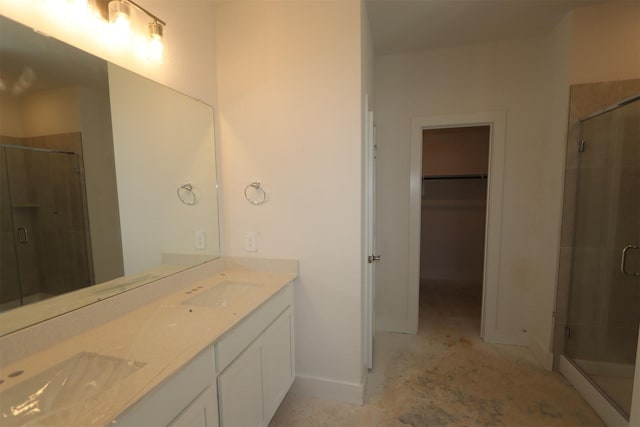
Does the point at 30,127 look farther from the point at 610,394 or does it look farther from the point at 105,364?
the point at 610,394

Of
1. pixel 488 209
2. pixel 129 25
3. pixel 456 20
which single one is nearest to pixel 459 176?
pixel 488 209

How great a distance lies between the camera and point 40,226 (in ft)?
3.47

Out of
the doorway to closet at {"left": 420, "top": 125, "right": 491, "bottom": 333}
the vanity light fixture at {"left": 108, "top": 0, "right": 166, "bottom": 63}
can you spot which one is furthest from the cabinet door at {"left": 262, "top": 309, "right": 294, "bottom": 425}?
the doorway to closet at {"left": 420, "top": 125, "right": 491, "bottom": 333}

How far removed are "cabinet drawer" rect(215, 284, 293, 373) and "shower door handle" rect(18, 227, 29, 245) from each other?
2.61 feet

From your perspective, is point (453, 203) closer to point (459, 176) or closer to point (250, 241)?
point (459, 176)

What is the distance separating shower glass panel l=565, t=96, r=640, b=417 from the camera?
1.90 m

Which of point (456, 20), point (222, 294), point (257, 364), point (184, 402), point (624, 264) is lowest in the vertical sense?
point (257, 364)

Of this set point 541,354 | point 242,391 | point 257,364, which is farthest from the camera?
point 541,354

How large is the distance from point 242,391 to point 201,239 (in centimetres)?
99

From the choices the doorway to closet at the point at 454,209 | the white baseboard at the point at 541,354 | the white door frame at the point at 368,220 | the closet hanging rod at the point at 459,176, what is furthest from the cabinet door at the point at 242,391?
the closet hanging rod at the point at 459,176

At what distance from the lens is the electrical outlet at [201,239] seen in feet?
6.19

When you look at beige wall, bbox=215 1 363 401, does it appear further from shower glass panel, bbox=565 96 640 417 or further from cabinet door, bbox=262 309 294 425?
shower glass panel, bbox=565 96 640 417

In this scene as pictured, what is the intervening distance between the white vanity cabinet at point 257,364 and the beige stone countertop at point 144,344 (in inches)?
3.2

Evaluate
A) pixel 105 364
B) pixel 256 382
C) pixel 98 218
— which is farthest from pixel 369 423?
pixel 98 218
